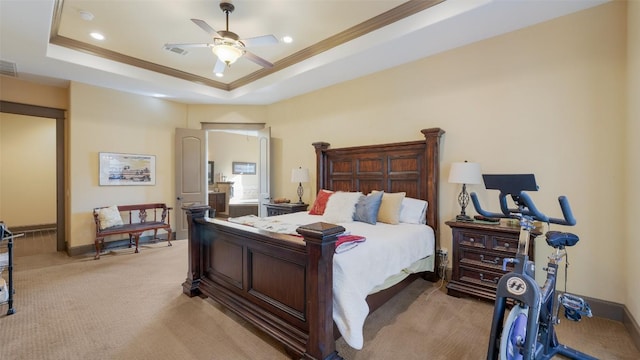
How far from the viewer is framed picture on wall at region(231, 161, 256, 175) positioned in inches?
388

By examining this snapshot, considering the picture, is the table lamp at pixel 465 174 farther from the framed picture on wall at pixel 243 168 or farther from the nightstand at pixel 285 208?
the framed picture on wall at pixel 243 168

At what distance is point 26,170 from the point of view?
6.46m

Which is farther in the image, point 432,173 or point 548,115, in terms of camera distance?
point 432,173

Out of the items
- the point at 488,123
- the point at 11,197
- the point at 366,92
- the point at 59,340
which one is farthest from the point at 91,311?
the point at 11,197

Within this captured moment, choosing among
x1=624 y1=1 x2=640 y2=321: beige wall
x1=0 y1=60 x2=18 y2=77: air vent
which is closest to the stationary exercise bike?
x1=624 y1=1 x2=640 y2=321: beige wall

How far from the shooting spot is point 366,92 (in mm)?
4348

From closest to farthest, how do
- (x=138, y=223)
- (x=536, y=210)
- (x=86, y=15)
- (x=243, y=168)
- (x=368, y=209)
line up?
(x=536, y=210) → (x=86, y=15) → (x=368, y=209) → (x=138, y=223) → (x=243, y=168)

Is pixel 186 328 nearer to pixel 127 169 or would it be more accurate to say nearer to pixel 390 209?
pixel 390 209

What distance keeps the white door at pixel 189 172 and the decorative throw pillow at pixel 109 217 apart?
111 cm

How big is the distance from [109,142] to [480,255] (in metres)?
6.06

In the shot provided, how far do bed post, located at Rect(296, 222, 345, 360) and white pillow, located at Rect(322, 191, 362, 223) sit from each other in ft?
5.47

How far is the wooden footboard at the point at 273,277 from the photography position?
1.80 m

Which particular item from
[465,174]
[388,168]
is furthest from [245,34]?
[465,174]

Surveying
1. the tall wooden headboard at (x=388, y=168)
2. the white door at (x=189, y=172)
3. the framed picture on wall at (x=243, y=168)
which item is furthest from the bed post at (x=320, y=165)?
the framed picture on wall at (x=243, y=168)
